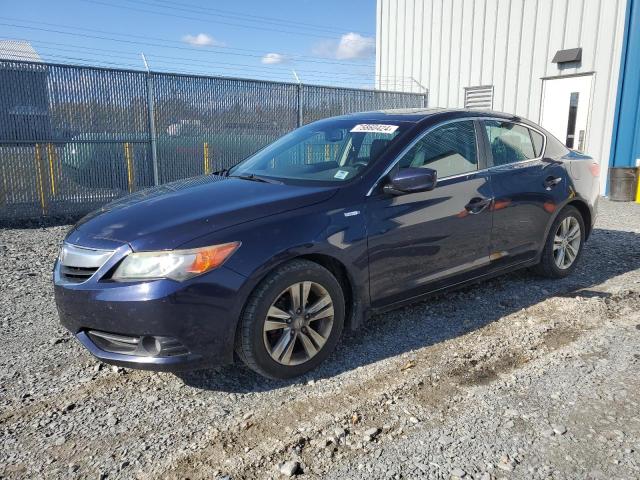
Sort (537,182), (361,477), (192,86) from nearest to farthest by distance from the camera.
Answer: (361,477), (537,182), (192,86)

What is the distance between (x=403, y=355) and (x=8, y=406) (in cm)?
239

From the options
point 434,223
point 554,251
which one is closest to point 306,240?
point 434,223

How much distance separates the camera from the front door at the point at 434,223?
343cm

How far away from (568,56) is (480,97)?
273 centimetres

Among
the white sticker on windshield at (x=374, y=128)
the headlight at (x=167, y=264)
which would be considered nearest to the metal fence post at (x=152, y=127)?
the white sticker on windshield at (x=374, y=128)

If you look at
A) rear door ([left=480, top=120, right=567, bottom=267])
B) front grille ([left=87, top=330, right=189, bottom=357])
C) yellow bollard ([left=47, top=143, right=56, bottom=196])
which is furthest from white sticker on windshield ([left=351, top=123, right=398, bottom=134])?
yellow bollard ([left=47, top=143, right=56, bottom=196])

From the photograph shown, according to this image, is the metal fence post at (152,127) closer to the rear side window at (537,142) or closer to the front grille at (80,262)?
the front grille at (80,262)

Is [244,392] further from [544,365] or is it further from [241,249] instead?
[544,365]

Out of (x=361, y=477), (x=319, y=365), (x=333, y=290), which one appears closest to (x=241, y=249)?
(x=333, y=290)

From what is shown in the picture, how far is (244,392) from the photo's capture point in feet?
9.93

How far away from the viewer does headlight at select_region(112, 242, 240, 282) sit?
8.86 ft

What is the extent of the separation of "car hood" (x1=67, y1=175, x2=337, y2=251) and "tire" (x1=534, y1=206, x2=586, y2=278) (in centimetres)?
261

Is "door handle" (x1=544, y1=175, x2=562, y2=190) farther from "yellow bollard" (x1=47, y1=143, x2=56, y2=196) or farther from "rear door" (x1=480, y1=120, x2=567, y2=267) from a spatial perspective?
"yellow bollard" (x1=47, y1=143, x2=56, y2=196)

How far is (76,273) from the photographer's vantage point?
2934 millimetres
